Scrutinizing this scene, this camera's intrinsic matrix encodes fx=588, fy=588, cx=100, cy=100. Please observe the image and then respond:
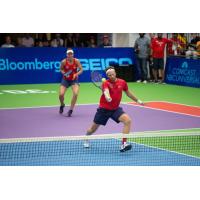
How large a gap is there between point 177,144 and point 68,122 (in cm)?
411

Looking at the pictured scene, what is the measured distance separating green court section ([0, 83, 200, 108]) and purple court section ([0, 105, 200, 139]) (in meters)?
1.86

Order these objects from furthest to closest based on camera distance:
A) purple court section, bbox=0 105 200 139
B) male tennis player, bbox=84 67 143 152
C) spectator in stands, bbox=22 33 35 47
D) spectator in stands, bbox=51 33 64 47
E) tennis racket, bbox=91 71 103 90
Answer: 1. spectator in stands, bbox=22 33 35 47
2. spectator in stands, bbox=51 33 64 47
3. purple court section, bbox=0 105 200 139
4. tennis racket, bbox=91 71 103 90
5. male tennis player, bbox=84 67 143 152

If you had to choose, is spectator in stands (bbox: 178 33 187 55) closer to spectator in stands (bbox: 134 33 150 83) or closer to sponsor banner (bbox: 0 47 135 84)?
spectator in stands (bbox: 134 33 150 83)

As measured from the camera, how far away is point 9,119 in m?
17.1

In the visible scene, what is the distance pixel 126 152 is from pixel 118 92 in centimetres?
133

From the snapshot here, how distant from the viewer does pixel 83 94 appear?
931 inches

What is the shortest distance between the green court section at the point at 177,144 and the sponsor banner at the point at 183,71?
11502 millimetres

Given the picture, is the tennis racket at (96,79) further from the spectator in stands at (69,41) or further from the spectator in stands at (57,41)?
the spectator in stands at (69,41)

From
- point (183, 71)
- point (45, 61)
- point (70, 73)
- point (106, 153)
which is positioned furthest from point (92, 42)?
point (106, 153)

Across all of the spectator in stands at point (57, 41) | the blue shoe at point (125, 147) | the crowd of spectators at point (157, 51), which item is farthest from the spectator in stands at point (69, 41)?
the blue shoe at point (125, 147)

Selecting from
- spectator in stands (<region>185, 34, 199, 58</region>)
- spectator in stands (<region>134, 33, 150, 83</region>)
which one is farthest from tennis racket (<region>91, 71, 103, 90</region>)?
spectator in stands (<region>134, 33, 150, 83</region>)

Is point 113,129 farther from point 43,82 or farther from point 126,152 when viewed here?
point 43,82

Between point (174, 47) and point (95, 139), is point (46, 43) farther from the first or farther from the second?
point (95, 139)

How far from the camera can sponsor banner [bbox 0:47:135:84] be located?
26.2 metres
